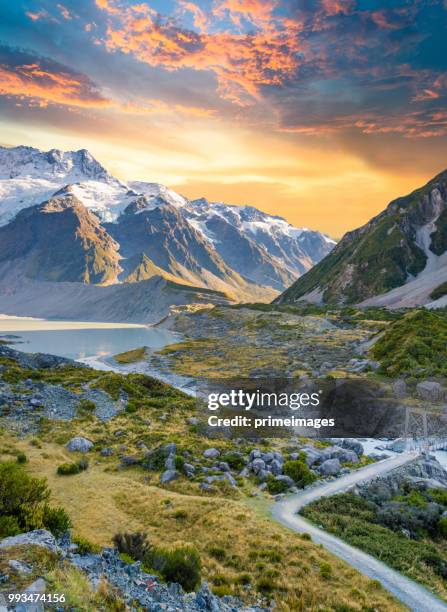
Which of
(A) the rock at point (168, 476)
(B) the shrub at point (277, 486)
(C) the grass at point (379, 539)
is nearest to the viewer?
(C) the grass at point (379, 539)

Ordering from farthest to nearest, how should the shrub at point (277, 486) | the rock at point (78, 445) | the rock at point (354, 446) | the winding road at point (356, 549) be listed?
the rock at point (354, 446)
the rock at point (78, 445)
the shrub at point (277, 486)
the winding road at point (356, 549)

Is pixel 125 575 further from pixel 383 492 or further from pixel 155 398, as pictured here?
pixel 155 398

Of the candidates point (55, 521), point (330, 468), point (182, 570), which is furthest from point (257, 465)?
point (55, 521)

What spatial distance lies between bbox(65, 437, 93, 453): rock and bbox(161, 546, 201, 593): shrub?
20710mm

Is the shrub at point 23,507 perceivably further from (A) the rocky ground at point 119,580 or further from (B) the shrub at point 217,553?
(B) the shrub at point 217,553

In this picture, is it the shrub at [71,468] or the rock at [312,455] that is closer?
the shrub at [71,468]

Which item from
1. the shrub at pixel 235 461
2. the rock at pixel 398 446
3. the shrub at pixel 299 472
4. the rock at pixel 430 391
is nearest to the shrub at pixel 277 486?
the shrub at pixel 299 472

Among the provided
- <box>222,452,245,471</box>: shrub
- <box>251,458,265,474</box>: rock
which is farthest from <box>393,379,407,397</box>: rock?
<box>222,452,245,471</box>: shrub

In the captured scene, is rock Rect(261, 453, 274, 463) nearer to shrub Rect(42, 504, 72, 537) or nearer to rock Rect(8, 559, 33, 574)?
shrub Rect(42, 504, 72, 537)

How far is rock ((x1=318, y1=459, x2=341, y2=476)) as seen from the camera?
1267 inches

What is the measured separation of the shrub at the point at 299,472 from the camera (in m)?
30.5

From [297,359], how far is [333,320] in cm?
6043

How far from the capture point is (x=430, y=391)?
45875mm

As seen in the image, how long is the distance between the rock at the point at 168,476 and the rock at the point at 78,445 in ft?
28.3
